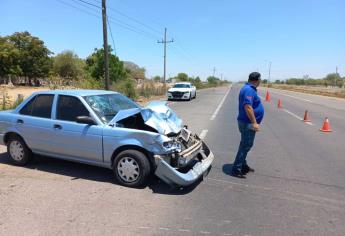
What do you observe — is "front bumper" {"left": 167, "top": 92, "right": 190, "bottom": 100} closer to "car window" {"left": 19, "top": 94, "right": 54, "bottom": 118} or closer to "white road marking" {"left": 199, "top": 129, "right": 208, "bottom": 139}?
"white road marking" {"left": 199, "top": 129, "right": 208, "bottom": 139}

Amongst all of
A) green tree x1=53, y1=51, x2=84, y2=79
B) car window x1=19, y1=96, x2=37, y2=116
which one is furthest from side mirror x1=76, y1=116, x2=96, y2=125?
green tree x1=53, y1=51, x2=84, y2=79

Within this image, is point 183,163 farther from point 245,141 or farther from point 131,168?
point 245,141

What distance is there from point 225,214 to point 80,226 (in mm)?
1837

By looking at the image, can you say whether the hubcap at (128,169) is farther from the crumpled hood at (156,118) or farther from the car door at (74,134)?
the crumpled hood at (156,118)

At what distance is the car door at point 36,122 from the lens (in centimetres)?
607

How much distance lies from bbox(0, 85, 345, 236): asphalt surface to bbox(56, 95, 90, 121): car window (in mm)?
1042

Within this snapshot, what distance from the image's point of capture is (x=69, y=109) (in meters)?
5.97

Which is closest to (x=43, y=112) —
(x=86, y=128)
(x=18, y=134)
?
(x=18, y=134)

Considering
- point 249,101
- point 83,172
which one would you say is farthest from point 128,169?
point 249,101

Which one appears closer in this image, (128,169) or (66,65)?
(128,169)

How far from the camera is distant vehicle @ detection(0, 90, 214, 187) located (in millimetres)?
5160

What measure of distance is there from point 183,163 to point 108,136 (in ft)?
4.23

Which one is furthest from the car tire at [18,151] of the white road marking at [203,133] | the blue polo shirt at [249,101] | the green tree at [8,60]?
the green tree at [8,60]

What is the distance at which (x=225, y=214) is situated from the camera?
14.4 feet
